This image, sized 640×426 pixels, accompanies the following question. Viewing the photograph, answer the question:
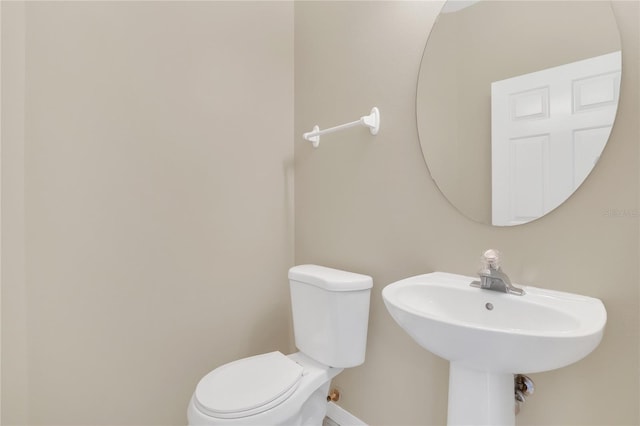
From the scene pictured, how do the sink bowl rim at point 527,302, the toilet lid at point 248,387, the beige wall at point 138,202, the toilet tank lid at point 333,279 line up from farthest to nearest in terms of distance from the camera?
the toilet tank lid at point 333,279
the beige wall at point 138,202
the toilet lid at point 248,387
the sink bowl rim at point 527,302

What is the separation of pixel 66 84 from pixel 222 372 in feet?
3.93

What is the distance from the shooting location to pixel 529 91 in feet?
3.18

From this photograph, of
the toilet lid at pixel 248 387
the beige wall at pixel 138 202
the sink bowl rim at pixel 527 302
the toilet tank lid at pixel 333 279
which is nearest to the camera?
the sink bowl rim at pixel 527 302

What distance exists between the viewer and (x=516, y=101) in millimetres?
999

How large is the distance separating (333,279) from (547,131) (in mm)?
841

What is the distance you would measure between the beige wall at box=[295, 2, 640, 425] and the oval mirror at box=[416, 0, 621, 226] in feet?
0.12

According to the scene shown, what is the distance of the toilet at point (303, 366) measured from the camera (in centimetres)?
104

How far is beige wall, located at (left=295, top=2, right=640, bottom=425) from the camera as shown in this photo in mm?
822

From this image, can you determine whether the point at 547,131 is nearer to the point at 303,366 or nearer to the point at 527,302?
the point at 527,302

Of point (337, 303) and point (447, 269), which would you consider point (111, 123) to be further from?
point (447, 269)

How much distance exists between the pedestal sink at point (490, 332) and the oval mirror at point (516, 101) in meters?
0.25

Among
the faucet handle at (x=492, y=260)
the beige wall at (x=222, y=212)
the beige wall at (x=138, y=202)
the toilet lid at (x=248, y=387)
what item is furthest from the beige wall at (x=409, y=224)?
the toilet lid at (x=248, y=387)

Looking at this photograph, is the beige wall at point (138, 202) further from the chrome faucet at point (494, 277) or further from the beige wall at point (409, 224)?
the chrome faucet at point (494, 277)

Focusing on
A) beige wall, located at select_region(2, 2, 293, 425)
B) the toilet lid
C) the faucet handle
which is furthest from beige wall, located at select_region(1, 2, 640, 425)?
the toilet lid
